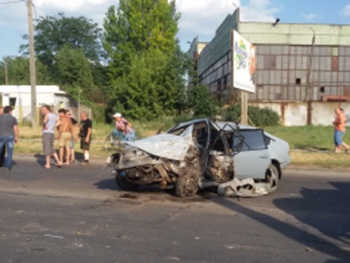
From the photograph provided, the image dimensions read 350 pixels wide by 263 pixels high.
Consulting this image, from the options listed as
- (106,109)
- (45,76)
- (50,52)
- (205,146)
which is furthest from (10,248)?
(50,52)

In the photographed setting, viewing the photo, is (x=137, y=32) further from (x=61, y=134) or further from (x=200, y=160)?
(x=200, y=160)

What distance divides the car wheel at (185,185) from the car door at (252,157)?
112 centimetres

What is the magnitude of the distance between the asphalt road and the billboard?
7.90 meters

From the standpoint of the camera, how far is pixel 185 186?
8625 mm

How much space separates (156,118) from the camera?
32375mm

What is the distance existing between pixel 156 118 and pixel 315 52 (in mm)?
16892

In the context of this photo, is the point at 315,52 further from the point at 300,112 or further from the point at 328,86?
the point at 300,112

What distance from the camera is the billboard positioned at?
1759 centimetres

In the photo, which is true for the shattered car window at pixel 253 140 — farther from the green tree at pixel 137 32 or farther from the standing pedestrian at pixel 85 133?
the green tree at pixel 137 32

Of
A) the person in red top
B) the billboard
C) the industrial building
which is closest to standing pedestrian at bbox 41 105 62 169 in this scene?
the billboard

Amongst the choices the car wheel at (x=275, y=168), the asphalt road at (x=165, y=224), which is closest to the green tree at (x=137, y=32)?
the car wheel at (x=275, y=168)

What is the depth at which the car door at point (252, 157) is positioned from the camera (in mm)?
9414

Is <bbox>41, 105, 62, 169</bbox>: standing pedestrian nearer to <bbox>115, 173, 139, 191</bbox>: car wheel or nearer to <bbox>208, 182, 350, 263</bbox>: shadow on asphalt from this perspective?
<bbox>115, 173, 139, 191</bbox>: car wheel

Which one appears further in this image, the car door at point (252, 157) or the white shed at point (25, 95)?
the white shed at point (25, 95)
